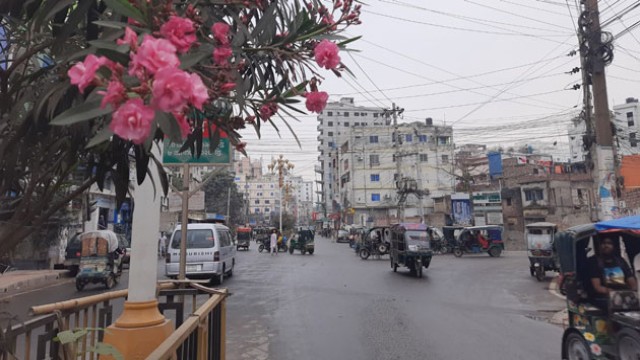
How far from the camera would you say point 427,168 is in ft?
180

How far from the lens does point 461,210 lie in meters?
37.3

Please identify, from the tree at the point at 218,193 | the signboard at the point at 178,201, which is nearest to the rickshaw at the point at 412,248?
the signboard at the point at 178,201

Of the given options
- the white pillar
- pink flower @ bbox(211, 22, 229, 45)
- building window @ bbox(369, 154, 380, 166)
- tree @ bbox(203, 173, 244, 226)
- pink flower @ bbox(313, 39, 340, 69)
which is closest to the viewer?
pink flower @ bbox(211, 22, 229, 45)

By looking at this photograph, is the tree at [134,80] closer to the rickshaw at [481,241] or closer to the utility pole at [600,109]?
the utility pole at [600,109]

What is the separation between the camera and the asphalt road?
615 cm

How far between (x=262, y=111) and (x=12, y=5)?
922 millimetres

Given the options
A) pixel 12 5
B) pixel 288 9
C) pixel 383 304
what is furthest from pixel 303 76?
pixel 383 304

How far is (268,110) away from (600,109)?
11.4 metres

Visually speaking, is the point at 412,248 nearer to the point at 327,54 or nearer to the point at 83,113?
the point at 327,54

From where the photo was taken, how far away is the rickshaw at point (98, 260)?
38.3 ft

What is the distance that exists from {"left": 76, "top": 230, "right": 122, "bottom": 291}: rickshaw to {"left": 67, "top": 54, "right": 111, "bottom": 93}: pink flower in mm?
12547

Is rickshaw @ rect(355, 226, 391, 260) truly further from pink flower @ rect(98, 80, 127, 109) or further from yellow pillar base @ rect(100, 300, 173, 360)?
pink flower @ rect(98, 80, 127, 109)

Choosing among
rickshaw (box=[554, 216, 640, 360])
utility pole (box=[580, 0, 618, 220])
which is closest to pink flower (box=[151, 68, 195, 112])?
rickshaw (box=[554, 216, 640, 360])

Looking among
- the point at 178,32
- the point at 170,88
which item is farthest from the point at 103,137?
the point at 178,32
